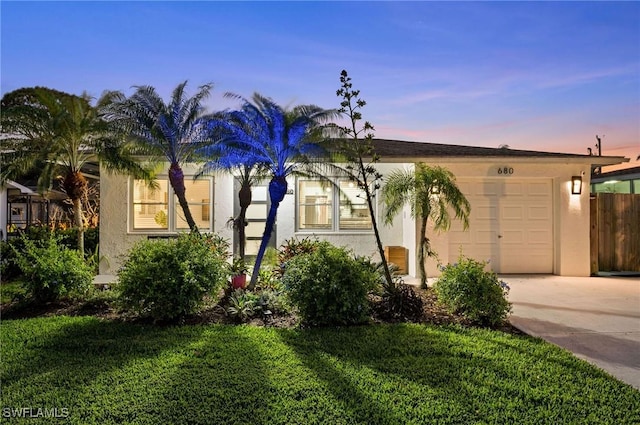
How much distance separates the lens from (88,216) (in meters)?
16.3

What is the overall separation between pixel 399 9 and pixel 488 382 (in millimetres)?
7517

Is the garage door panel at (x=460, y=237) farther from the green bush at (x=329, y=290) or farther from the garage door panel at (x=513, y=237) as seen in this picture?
the green bush at (x=329, y=290)

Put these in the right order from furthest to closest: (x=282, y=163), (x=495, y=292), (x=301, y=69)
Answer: (x=301, y=69)
(x=282, y=163)
(x=495, y=292)

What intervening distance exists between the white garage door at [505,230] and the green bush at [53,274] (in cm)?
862

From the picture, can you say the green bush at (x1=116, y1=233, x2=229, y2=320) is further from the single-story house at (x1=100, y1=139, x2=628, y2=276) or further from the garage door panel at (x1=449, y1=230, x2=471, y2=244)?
the garage door panel at (x1=449, y1=230, x2=471, y2=244)

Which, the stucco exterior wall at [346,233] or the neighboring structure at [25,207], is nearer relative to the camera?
the stucco exterior wall at [346,233]

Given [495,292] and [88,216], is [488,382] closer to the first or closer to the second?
[495,292]

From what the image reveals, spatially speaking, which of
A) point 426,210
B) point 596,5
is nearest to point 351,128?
point 426,210

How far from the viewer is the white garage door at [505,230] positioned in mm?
10688

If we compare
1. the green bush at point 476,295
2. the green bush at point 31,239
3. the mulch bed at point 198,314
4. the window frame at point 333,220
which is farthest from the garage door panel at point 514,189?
the green bush at point 31,239

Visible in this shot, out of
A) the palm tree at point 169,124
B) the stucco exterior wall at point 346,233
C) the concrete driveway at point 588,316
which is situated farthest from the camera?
the stucco exterior wall at point 346,233

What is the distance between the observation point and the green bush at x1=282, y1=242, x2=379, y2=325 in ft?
18.5

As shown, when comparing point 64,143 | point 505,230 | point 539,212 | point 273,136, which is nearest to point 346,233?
point 505,230

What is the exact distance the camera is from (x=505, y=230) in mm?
10711
